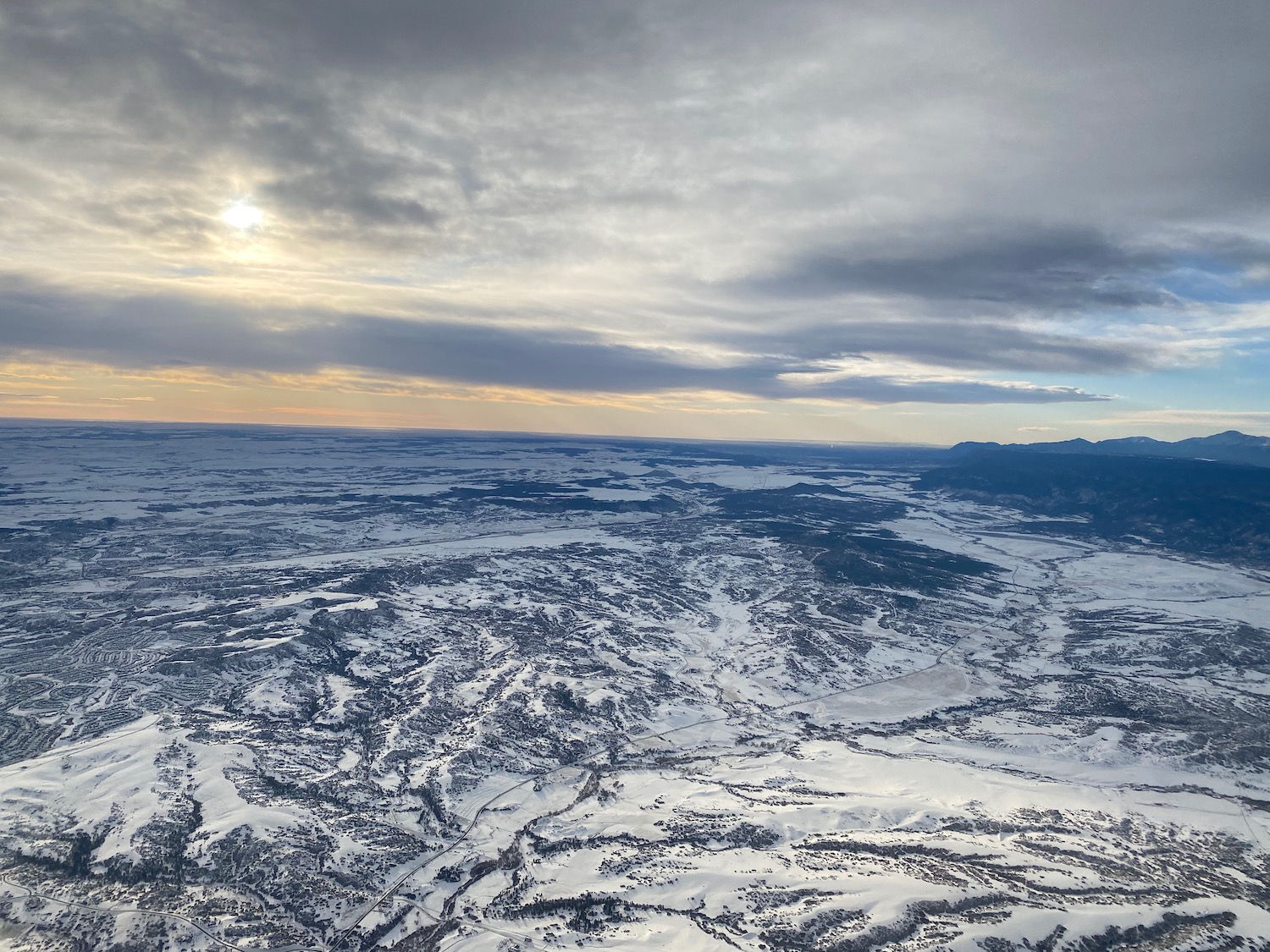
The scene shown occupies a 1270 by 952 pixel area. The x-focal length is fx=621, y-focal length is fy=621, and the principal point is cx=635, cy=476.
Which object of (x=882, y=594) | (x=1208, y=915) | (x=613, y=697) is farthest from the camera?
(x=882, y=594)

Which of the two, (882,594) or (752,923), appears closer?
(752,923)

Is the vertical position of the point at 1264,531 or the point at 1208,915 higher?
the point at 1264,531

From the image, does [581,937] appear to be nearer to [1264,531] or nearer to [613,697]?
Result: [613,697]

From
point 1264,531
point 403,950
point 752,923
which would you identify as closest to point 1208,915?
point 752,923

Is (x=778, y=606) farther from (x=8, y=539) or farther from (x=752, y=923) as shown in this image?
(x=8, y=539)

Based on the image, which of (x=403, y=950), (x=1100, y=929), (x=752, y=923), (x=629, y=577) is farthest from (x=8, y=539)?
(x=1100, y=929)

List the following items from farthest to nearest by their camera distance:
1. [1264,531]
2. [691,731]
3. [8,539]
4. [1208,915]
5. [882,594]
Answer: [1264,531] → [8,539] → [882,594] → [691,731] → [1208,915]
